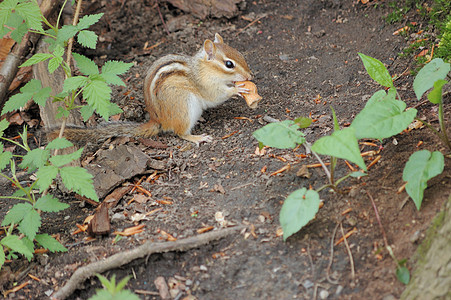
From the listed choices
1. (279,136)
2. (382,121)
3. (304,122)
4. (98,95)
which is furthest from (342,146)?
(98,95)

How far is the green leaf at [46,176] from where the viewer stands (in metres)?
2.79

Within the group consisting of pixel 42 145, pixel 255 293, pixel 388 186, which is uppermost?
pixel 388 186

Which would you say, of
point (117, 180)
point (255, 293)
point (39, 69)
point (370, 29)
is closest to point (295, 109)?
point (370, 29)

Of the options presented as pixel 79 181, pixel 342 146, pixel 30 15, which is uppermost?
pixel 30 15

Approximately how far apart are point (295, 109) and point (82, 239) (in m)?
2.17

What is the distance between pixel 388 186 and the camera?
283 centimetres

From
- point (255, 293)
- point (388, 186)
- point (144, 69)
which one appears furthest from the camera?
point (144, 69)

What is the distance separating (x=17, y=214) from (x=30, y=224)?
0.47ft

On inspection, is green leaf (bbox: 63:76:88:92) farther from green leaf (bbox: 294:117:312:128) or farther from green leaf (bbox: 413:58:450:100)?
green leaf (bbox: 413:58:450:100)

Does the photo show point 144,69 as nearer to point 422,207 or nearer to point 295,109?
point 295,109

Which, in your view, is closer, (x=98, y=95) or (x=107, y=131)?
(x=98, y=95)

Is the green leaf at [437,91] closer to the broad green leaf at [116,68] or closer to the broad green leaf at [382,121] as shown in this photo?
the broad green leaf at [382,121]

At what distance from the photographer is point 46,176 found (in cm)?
284

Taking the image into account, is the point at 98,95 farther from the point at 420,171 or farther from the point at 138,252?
the point at 420,171
